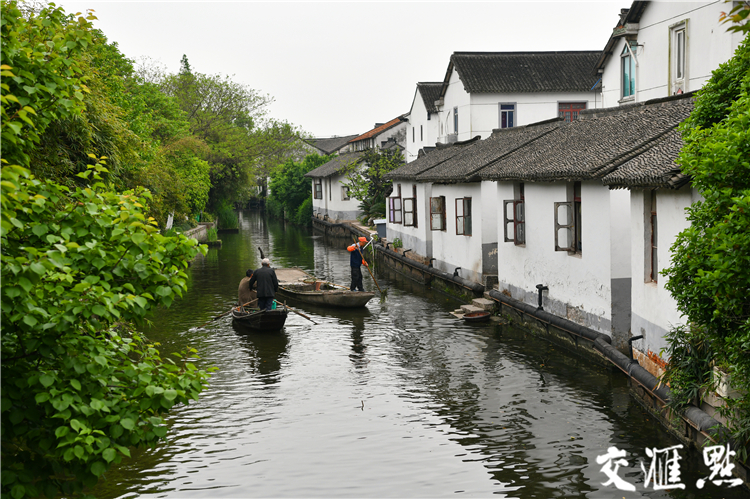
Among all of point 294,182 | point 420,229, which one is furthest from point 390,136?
point 420,229

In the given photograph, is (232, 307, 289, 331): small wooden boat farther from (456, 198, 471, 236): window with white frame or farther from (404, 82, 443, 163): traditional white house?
(404, 82, 443, 163): traditional white house

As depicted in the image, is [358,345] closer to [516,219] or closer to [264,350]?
[264,350]

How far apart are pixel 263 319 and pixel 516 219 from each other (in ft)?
22.3

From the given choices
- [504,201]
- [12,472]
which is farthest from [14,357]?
[504,201]

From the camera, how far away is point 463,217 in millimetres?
22281

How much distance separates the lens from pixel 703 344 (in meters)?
9.02

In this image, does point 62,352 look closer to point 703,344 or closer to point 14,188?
point 14,188

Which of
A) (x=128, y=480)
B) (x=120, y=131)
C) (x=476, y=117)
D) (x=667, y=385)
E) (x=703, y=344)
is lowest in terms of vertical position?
(x=128, y=480)

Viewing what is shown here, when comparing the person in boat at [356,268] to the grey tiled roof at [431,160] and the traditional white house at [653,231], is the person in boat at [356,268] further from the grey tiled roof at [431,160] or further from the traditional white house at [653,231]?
the traditional white house at [653,231]

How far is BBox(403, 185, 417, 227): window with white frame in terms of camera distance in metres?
28.9

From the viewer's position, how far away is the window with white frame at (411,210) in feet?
94.9

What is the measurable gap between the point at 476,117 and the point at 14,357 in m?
33.2

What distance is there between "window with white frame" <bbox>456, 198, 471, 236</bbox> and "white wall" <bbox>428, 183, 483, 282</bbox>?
196 mm

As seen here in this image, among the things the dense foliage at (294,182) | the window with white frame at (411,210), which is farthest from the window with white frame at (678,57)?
the dense foliage at (294,182)
